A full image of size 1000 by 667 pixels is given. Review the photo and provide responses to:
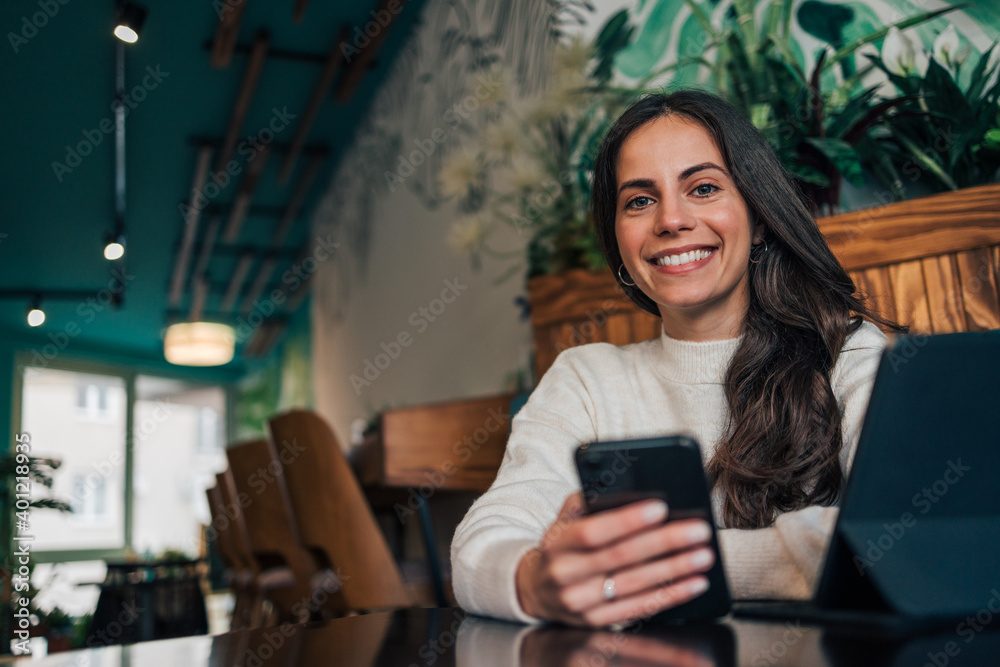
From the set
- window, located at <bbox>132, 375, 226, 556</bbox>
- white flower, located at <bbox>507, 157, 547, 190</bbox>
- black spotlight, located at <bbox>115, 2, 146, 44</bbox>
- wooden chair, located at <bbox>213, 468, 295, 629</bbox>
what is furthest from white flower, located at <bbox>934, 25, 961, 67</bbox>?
window, located at <bbox>132, 375, 226, 556</bbox>

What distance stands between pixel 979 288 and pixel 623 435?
2.19 feet

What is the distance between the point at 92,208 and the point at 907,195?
17.4ft

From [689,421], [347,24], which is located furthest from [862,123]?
[347,24]

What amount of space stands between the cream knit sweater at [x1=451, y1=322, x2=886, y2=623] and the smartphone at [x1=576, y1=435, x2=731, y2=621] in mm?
206

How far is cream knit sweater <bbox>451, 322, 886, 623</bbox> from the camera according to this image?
78cm

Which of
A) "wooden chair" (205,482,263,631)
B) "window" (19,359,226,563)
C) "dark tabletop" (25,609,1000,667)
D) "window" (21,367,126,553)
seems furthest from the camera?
"window" (19,359,226,563)

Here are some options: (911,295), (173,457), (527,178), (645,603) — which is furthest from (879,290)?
(173,457)

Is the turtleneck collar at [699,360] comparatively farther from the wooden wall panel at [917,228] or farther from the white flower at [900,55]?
the white flower at [900,55]

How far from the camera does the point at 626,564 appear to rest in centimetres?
57

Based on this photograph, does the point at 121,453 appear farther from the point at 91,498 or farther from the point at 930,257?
the point at 930,257

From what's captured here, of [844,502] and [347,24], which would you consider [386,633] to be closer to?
[844,502]

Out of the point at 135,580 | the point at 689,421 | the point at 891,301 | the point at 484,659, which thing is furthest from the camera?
the point at 135,580

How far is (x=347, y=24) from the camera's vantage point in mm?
4082

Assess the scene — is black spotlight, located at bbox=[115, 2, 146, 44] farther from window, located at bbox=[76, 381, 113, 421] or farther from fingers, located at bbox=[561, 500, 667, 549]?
window, located at bbox=[76, 381, 113, 421]
